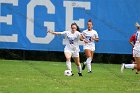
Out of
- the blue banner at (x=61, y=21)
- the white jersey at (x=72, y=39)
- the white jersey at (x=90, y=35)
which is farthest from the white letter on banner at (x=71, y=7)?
the white jersey at (x=72, y=39)

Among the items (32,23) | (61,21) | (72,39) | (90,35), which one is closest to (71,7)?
(61,21)

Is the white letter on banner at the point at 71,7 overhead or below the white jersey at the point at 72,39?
overhead

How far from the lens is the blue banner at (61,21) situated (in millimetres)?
28562

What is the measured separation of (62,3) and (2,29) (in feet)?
11.9

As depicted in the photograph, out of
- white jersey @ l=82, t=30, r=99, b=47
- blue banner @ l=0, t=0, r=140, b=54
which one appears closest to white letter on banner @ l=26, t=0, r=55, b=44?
blue banner @ l=0, t=0, r=140, b=54

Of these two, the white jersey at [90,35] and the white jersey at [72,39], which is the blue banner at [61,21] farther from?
the white jersey at [72,39]

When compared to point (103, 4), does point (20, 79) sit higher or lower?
lower

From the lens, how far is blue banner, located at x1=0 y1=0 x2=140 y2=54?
28562 mm

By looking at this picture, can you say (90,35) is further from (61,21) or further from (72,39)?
(61,21)

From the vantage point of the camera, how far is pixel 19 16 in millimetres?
28750

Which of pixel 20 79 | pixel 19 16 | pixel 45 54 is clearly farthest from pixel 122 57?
pixel 20 79

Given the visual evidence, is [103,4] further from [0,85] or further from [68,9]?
[0,85]

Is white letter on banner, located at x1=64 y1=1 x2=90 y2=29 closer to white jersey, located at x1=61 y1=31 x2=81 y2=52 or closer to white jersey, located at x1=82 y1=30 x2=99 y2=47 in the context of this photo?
white jersey, located at x1=82 y1=30 x2=99 y2=47

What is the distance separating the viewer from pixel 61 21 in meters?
28.7
